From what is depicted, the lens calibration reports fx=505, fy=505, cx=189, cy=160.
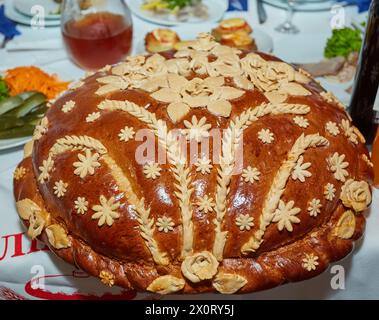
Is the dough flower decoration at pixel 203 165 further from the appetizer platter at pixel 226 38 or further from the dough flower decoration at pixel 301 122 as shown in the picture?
the appetizer platter at pixel 226 38

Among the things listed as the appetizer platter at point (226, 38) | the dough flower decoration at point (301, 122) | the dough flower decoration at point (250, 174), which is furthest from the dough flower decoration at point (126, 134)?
the appetizer platter at point (226, 38)

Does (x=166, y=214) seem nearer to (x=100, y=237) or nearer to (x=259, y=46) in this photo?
(x=100, y=237)

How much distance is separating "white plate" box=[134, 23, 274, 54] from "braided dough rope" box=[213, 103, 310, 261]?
0.82 metres

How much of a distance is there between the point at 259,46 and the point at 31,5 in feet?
3.32

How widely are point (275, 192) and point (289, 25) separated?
49.6 inches

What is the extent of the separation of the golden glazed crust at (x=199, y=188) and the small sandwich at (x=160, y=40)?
2.23 feet

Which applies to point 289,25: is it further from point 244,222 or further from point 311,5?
point 244,222

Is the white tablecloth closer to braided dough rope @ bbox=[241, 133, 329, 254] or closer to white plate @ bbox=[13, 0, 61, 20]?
Answer: braided dough rope @ bbox=[241, 133, 329, 254]

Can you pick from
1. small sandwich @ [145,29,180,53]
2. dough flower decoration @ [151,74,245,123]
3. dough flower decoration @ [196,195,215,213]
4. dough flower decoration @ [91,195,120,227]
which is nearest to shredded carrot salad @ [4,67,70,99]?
small sandwich @ [145,29,180,53]

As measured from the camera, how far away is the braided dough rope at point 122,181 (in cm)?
105

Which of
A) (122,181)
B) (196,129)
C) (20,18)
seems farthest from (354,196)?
(20,18)

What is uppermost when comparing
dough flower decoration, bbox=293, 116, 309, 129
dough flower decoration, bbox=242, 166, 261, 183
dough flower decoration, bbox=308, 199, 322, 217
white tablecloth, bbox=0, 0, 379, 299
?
dough flower decoration, bbox=293, 116, 309, 129

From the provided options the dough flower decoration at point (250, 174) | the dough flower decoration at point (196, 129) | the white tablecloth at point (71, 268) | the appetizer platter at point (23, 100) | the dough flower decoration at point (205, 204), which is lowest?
the white tablecloth at point (71, 268)

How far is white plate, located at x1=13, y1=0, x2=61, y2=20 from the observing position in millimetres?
2156
